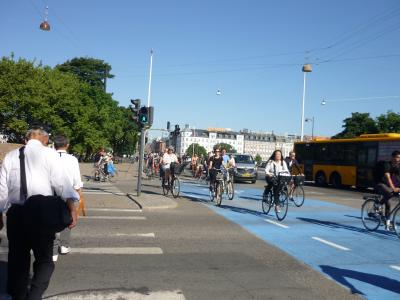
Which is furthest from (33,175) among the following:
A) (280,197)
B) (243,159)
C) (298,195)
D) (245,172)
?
(243,159)

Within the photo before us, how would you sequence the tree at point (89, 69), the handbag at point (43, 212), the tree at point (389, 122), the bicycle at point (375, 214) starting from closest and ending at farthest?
the handbag at point (43, 212) < the bicycle at point (375, 214) < the tree at point (389, 122) < the tree at point (89, 69)

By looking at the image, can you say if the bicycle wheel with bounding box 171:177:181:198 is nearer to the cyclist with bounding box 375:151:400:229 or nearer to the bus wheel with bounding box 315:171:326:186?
the cyclist with bounding box 375:151:400:229

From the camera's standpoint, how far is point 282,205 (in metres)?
12.3

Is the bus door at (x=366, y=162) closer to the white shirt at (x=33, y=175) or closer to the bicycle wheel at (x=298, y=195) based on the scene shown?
the bicycle wheel at (x=298, y=195)

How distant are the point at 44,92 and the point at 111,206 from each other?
3596 cm

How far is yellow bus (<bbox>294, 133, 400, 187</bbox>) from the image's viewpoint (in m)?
24.9

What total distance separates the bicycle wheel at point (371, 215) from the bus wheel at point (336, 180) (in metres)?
17.2

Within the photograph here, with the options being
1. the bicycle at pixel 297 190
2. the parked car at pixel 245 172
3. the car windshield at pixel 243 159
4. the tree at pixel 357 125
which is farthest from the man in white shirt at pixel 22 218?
the tree at pixel 357 125

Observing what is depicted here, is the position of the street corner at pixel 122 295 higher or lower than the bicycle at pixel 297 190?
lower

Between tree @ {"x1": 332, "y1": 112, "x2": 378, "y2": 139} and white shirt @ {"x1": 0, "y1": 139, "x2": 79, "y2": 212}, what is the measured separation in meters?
69.5

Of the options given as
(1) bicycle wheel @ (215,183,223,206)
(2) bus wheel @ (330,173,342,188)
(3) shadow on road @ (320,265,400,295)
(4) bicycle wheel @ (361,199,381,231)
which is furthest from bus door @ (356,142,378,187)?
(3) shadow on road @ (320,265,400,295)

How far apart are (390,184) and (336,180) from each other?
18.5 m

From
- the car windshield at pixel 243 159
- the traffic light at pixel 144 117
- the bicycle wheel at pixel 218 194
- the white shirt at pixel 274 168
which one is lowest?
the bicycle wheel at pixel 218 194

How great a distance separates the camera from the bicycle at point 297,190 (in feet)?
51.2
